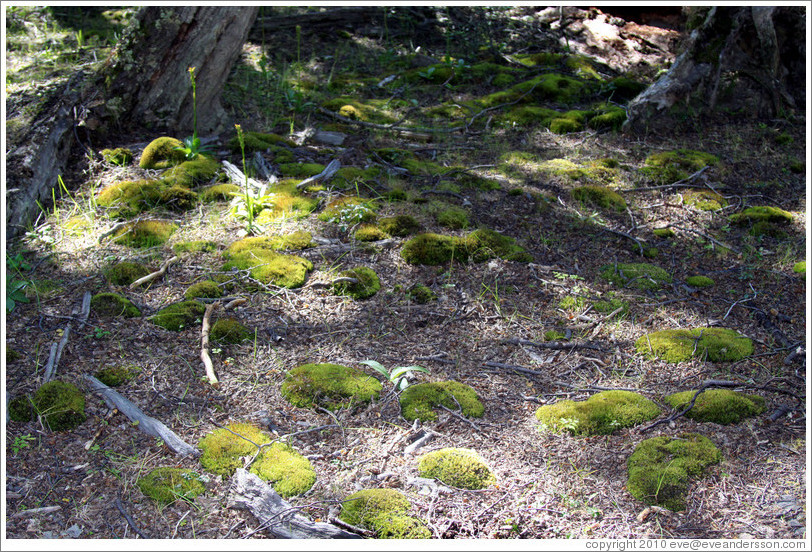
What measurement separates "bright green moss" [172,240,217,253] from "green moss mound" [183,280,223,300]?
559 mm

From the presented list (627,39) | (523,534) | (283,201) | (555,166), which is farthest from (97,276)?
(627,39)

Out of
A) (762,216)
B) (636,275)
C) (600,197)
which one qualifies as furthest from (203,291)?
(762,216)

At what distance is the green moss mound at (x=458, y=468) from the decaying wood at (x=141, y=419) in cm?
120

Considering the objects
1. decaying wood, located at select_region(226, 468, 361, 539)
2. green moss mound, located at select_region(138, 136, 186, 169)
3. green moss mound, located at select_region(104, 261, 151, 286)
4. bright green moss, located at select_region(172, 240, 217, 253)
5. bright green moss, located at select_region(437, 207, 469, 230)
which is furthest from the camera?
green moss mound, located at select_region(138, 136, 186, 169)

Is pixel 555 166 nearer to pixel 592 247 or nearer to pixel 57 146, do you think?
pixel 592 247

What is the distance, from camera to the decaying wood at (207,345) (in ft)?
11.7

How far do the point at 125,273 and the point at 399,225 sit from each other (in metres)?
2.20

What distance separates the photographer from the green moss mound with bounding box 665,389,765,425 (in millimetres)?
3277

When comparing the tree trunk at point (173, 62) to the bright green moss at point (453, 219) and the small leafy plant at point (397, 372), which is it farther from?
the small leafy plant at point (397, 372)

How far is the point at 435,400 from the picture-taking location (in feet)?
11.3

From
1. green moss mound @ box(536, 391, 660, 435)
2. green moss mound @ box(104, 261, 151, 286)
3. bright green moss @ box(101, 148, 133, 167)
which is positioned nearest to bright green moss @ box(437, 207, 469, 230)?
green moss mound @ box(536, 391, 660, 435)

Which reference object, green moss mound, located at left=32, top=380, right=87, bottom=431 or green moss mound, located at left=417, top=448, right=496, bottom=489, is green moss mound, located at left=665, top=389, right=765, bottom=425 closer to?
green moss mound, located at left=417, top=448, right=496, bottom=489

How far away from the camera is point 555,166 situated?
6285 mm

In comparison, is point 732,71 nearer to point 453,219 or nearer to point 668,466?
point 453,219
